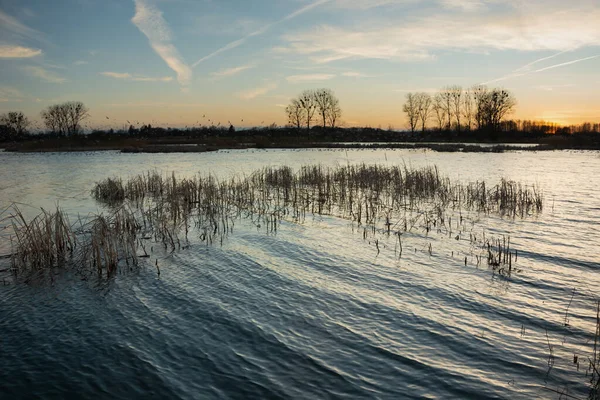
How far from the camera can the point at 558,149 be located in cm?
5875

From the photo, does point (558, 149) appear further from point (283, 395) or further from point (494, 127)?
point (283, 395)

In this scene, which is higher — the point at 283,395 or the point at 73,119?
the point at 73,119

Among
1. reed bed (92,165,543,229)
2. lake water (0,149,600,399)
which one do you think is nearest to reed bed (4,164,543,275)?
reed bed (92,165,543,229)

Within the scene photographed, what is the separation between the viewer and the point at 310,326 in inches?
256

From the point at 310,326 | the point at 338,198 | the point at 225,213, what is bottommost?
the point at 310,326

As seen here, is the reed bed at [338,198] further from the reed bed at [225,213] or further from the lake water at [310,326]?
the lake water at [310,326]

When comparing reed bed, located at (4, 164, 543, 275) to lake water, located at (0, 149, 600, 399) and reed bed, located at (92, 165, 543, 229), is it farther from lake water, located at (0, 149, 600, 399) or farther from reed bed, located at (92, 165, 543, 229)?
lake water, located at (0, 149, 600, 399)

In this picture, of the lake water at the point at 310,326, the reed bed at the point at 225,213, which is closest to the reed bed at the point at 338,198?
the reed bed at the point at 225,213

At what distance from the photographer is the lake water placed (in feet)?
16.5

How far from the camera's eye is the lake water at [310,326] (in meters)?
5.02

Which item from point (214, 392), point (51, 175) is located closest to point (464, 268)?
point (214, 392)

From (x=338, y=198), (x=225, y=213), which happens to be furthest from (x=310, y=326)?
(x=338, y=198)

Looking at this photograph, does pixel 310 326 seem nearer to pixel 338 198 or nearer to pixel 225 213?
pixel 225 213

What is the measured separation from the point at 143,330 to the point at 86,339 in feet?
2.74
